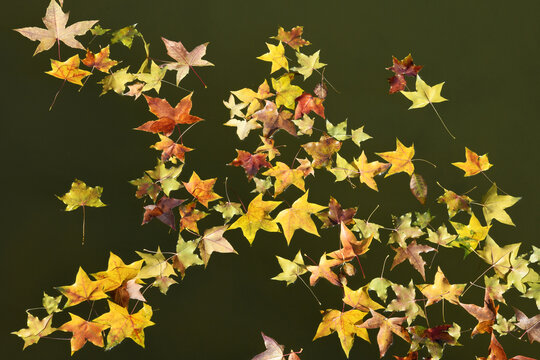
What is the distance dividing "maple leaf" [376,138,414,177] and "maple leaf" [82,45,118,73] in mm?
675

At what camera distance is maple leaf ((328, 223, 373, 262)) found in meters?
1.05

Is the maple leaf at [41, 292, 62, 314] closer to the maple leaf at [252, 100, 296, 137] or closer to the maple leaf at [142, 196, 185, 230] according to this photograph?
the maple leaf at [142, 196, 185, 230]

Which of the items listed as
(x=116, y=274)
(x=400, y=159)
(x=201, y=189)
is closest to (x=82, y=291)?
(x=116, y=274)

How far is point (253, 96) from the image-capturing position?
1.08 m

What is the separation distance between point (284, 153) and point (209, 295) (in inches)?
15.6

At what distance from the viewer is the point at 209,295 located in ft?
3.74

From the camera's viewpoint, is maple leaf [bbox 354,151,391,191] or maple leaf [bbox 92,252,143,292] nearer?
maple leaf [bbox 92,252,143,292]

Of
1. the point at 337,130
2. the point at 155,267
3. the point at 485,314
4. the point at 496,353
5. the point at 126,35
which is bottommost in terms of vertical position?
the point at 496,353

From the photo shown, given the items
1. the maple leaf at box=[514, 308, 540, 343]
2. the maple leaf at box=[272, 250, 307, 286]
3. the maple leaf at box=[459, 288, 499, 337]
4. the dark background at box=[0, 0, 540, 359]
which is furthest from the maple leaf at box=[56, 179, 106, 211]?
the maple leaf at box=[514, 308, 540, 343]

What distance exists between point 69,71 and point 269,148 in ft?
1.62

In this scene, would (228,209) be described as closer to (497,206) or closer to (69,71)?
(69,71)

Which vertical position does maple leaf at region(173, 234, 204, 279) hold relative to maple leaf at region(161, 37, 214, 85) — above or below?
below

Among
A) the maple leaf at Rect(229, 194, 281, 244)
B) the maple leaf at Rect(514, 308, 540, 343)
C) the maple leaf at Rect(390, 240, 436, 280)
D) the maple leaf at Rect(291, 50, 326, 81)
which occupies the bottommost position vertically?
the maple leaf at Rect(514, 308, 540, 343)

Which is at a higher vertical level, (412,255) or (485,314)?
(412,255)
